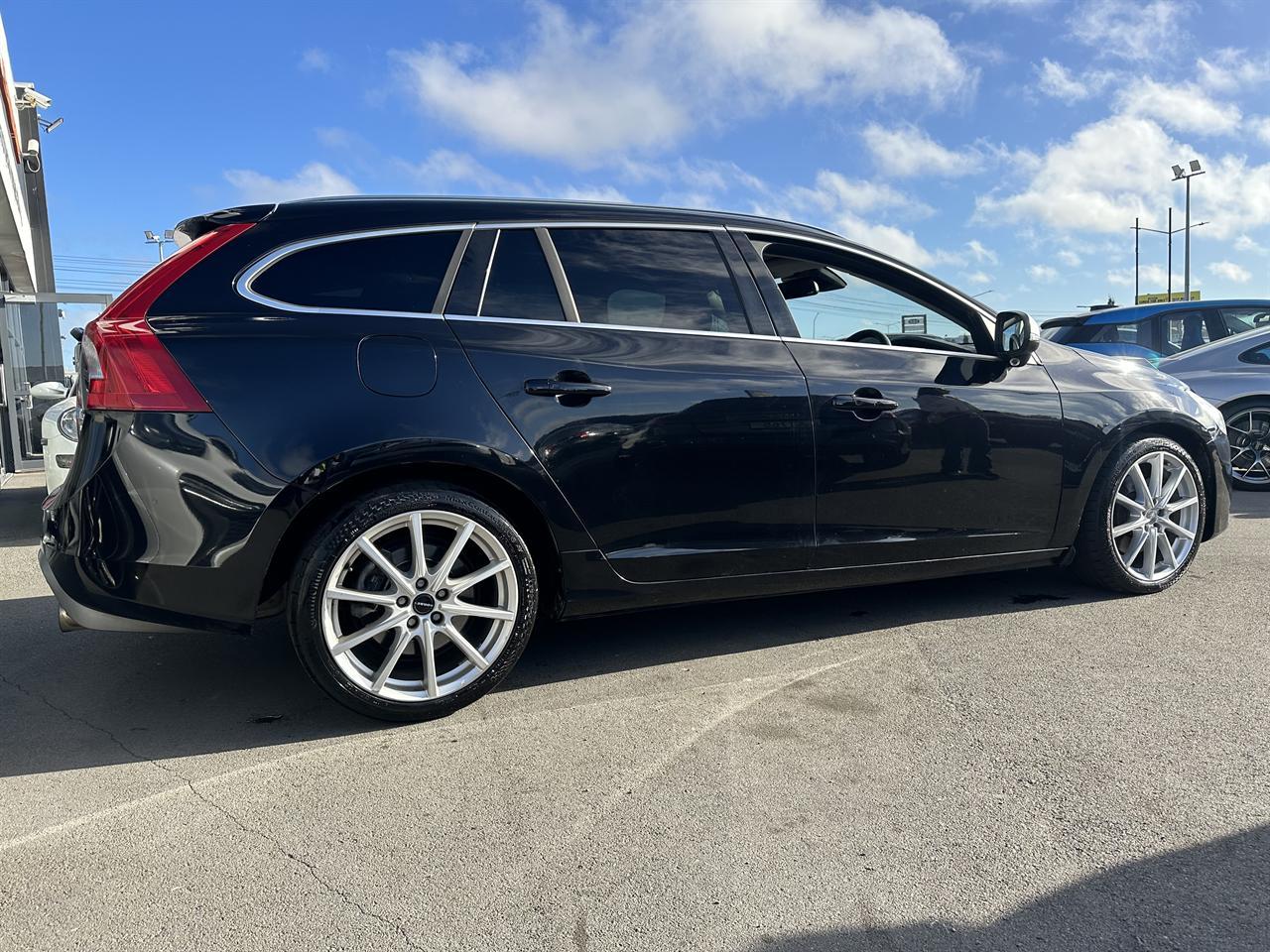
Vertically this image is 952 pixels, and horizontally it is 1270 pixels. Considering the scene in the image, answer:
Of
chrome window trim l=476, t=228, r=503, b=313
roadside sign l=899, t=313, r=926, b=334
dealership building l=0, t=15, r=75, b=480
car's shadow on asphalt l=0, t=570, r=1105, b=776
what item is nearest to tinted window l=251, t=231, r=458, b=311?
chrome window trim l=476, t=228, r=503, b=313

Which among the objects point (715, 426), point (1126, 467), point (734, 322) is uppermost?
point (734, 322)

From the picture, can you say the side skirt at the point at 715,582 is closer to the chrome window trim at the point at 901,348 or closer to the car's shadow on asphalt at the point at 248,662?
the car's shadow on asphalt at the point at 248,662

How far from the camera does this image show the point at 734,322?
3.42 metres

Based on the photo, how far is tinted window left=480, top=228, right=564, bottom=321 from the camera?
10.1ft

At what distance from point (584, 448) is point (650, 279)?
740mm

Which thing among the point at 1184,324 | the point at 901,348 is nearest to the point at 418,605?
the point at 901,348

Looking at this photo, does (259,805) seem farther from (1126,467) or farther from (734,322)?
(1126,467)

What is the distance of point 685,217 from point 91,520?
2.31m

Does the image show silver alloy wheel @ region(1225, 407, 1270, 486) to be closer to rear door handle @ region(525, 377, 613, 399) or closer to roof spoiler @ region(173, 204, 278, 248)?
rear door handle @ region(525, 377, 613, 399)

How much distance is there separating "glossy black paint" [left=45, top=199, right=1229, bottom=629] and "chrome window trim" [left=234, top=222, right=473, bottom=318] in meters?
0.03

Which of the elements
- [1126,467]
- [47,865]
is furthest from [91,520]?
[1126,467]

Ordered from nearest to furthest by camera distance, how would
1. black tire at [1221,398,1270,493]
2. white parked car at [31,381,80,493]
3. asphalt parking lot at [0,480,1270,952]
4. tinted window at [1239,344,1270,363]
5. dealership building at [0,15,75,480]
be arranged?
asphalt parking lot at [0,480,1270,952] → white parked car at [31,381,80,493] → black tire at [1221,398,1270,493] → tinted window at [1239,344,1270,363] → dealership building at [0,15,75,480]

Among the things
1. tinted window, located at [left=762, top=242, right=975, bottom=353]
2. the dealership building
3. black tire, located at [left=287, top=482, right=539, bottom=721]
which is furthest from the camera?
the dealership building

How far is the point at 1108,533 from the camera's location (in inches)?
162
